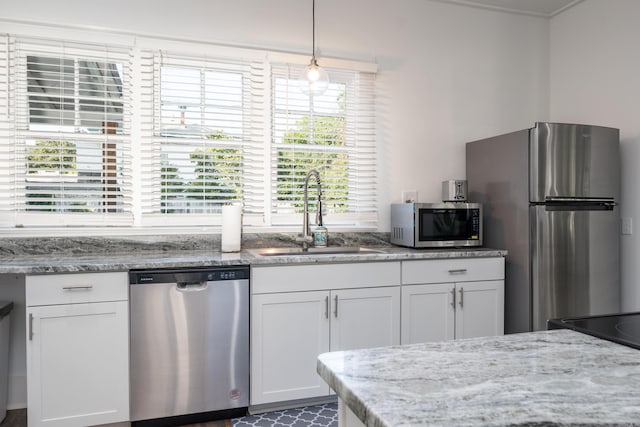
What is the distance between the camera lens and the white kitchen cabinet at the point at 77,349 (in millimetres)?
2146

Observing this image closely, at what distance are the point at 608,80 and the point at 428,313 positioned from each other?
2.33 m

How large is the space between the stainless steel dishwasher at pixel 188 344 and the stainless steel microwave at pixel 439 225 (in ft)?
4.04

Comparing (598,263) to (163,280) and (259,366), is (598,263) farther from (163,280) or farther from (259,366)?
(163,280)

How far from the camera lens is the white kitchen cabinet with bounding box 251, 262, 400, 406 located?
2482 mm

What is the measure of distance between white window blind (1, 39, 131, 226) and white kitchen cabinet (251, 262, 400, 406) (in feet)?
3.81

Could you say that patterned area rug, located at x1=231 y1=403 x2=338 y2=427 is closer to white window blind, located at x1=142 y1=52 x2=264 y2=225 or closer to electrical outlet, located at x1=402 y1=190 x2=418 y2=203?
white window blind, located at x1=142 y1=52 x2=264 y2=225

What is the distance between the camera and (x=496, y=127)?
3707mm

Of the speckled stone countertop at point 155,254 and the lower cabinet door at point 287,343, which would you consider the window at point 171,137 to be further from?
the lower cabinet door at point 287,343

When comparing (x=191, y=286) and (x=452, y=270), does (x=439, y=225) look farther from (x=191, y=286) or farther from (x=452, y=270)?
(x=191, y=286)

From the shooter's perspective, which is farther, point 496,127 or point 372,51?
point 496,127

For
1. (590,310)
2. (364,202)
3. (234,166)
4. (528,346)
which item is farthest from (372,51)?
(528,346)

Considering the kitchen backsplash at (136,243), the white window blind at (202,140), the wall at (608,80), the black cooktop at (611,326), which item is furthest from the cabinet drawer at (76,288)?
the wall at (608,80)

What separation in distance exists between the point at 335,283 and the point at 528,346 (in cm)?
168

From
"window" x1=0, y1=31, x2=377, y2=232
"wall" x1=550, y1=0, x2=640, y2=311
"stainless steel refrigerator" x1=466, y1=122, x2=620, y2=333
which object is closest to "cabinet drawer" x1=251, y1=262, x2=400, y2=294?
"window" x1=0, y1=31, x2=377, y2=232
